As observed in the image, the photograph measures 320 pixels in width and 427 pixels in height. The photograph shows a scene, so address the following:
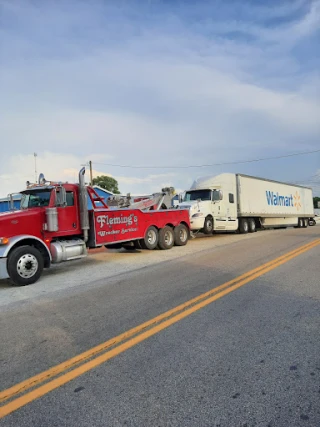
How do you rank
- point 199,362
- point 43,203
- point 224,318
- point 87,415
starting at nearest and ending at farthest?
point 87,415 < point 199,362 < point 224,318 < point 43,203

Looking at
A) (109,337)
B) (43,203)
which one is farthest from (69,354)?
(43,203)

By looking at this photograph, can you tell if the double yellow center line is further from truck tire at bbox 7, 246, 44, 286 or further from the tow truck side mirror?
the tow truck side mirror

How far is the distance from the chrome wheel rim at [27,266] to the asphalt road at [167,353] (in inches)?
25.7

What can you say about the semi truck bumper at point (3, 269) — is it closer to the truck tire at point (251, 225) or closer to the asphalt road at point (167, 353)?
the asphalt road at point (167, 353)

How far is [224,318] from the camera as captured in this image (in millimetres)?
4668

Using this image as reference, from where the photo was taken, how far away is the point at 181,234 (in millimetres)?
13961

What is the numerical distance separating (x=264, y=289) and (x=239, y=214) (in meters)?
14.5

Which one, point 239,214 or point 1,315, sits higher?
point 239,214

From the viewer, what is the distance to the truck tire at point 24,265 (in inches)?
295

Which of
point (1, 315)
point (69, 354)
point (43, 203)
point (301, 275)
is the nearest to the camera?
point (69, 354)

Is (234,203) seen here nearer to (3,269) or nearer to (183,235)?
(183,235)

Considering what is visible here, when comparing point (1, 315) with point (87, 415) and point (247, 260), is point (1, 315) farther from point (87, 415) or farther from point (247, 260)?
point (247, 260)

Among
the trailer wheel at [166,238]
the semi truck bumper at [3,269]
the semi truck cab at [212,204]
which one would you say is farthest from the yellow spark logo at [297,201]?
the semi truck bumper at [3,269]

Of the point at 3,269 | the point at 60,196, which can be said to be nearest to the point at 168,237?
the point at 60,196
